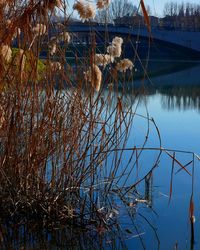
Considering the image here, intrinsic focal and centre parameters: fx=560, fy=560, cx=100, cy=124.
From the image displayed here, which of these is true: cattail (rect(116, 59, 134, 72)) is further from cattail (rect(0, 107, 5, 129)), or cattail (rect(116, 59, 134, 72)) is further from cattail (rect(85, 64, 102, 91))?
cattail (rect(0, 107, 5, 129))

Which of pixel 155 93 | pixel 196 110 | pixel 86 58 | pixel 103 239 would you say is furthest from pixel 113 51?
pixel 155 93

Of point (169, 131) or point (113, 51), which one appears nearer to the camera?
point (113, 51)

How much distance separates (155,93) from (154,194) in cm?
482

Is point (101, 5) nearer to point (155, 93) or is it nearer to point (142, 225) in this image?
point (142, 225)

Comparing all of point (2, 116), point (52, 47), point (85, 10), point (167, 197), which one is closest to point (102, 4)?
point (85, 10)

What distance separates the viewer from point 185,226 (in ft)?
5.65

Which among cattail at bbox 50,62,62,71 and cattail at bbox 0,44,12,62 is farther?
cattail at bbox 50,62,62,71

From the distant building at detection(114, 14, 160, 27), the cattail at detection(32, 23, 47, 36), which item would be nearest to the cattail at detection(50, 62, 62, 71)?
the cattail at detection(32, 23, 47, 36)

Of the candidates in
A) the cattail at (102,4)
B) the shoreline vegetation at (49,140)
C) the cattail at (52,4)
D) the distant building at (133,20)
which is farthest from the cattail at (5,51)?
the distant building at (133,20)

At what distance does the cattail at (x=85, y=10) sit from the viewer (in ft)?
4.55

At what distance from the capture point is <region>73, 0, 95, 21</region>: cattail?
139 centimetres

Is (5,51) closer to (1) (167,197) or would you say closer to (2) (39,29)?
(2) (39,29)

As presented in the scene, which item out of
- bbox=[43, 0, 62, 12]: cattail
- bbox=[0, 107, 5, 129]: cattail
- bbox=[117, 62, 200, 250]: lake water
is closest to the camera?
bbox=[43, 0, 62, 12]: cattail

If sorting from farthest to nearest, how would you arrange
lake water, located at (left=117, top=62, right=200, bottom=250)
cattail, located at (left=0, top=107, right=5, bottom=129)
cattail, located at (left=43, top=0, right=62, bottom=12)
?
1. lake water, located at (left=117, top=62, right=200, bottom=250)
2. cattail, located at (left=0, top=107, right=5, bottom=129)
3. cattail, located at (left=43, top=0, right=62, bottom=12)
